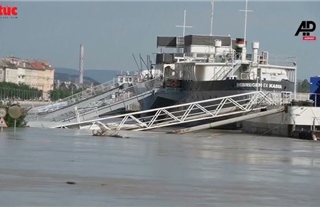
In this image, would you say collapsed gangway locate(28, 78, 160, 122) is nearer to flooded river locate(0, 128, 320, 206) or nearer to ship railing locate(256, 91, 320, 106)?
ship railing locate(256, 91, 320, 106)

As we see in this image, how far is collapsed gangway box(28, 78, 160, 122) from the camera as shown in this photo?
58000 millimetres

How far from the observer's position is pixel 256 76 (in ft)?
198

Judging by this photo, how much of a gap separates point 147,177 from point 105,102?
49992mm

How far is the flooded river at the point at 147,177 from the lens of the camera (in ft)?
41.1

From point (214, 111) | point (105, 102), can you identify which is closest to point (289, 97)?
point (214, 111)

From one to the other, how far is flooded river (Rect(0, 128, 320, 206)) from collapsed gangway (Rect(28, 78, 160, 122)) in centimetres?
3260

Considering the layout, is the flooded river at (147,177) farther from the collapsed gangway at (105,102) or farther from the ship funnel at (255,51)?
the ship funnel at (255,51)

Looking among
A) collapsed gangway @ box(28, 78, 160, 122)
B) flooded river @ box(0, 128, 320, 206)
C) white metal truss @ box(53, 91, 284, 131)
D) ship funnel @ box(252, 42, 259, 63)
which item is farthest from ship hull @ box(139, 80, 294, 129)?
flooded river @ box(0, 128, 320, 206)

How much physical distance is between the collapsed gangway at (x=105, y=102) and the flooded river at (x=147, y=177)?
107 ft

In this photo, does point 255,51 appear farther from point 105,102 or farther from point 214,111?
point 214,111

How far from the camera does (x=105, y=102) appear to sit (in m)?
65.8

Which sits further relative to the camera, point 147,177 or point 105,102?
point 105,102

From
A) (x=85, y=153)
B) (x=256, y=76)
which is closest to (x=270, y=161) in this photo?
(x=85, y=153)

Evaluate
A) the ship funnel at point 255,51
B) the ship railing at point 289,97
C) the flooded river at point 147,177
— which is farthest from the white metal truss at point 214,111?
the flooded river at point 147,177
